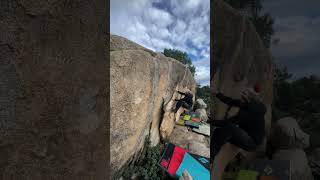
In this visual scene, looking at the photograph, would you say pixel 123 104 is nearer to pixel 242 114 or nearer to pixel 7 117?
pixel 242 114

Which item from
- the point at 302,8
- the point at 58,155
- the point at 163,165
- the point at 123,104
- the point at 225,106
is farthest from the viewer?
the point at 163,165

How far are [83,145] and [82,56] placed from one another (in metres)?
0.40

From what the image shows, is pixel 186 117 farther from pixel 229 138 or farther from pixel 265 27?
pixel 265 27

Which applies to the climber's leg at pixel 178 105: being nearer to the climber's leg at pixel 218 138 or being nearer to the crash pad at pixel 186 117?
the crash pad at pixel 186 117

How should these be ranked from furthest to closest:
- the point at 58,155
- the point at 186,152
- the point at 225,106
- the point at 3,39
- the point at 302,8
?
1. the point at 186,152
2. the point at 225,106
3. the point at 302,8
4. the point at 58,155
5. the point at 3,39

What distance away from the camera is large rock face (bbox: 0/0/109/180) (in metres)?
0.84

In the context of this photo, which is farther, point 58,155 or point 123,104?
point 123,104

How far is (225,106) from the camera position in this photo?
2.50m

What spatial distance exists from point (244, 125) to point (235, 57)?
0.70 m

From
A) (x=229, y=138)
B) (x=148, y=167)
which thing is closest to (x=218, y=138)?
(x=229, y=138)

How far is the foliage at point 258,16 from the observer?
92.4 inches

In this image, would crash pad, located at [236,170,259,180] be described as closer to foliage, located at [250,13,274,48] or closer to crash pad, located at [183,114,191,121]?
foliage, located at [250,13,274,48]

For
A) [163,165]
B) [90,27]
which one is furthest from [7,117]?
[163,165]

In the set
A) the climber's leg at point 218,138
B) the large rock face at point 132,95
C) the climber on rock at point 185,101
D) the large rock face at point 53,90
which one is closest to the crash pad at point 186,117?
the climber on rock at point 185,101
